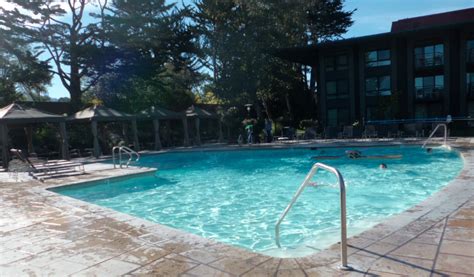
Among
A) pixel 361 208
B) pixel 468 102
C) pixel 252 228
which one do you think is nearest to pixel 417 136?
pixel 468 102

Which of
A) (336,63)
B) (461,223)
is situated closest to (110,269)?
(461,223)

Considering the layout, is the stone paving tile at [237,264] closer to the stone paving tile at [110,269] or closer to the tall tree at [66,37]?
the stone paving tile at [110,269]

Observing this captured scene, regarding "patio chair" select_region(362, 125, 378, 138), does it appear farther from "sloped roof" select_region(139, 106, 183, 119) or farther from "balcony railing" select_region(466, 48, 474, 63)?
"sloped roof" select_region(139, 106, 183, 119)

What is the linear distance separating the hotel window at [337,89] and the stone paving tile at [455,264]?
82.9 feet

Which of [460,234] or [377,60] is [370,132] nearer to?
[377,60]

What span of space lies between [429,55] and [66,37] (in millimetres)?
24583

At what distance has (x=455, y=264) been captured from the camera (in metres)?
3.35

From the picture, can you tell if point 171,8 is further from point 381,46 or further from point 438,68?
point 438,68

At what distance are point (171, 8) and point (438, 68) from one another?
770 inches

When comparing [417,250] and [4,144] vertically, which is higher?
[4,144]

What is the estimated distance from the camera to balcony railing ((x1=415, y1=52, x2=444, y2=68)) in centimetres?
2485

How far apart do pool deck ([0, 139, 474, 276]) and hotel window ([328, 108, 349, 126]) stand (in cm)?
2210

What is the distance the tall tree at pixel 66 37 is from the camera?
Result: 79.9ft

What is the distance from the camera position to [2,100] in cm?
2381
